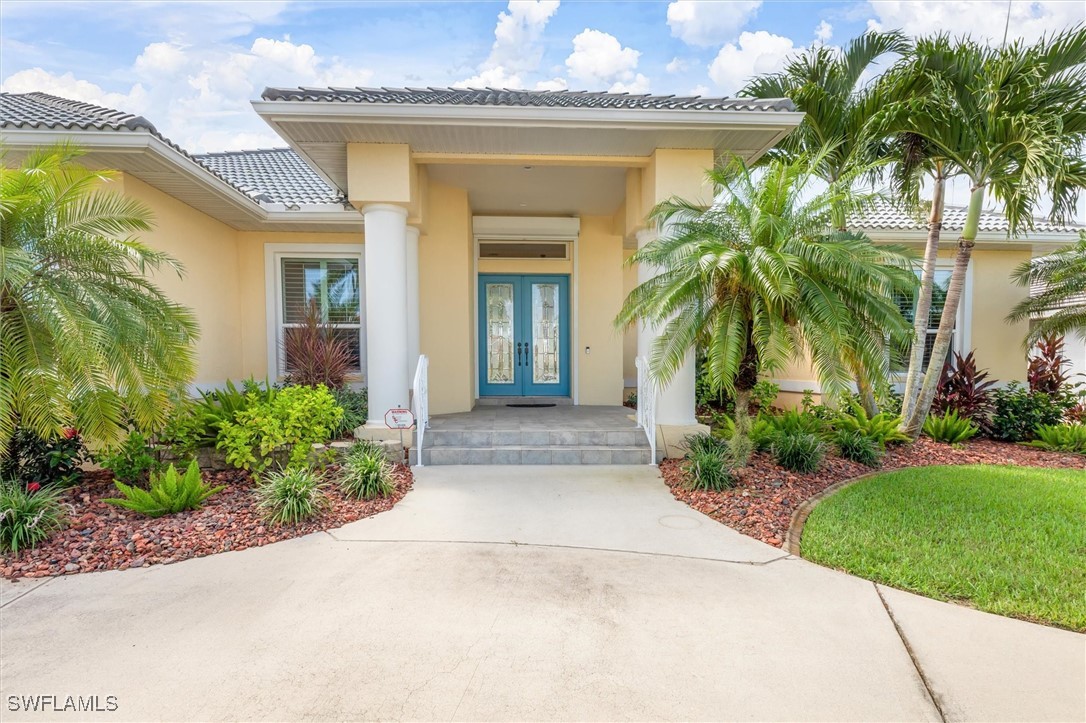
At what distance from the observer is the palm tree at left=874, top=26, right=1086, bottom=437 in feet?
21.3

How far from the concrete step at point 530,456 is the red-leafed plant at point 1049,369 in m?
8.32

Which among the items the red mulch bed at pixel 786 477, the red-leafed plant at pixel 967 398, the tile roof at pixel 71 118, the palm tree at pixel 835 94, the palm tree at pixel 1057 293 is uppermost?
the palm tree at pixel 835 94

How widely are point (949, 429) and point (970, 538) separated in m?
4.89

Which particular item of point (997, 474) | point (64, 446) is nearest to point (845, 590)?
point (997, 474)

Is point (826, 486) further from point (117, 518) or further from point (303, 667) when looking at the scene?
point (117, 518)

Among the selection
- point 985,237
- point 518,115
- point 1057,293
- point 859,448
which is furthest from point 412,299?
point 1057,293

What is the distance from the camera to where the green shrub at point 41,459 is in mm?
4922

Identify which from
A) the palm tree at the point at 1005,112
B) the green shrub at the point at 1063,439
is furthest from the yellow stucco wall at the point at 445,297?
the green shrub at the point at 1063,439

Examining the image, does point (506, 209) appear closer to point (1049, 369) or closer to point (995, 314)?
point (995, 314)

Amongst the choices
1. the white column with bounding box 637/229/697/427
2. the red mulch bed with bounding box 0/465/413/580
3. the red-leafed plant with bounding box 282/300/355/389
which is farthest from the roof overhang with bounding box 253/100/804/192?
the red mulch bed with bounding box 0/465/413/580

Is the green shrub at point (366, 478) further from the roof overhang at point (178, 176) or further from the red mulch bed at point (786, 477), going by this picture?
the roof overhang at point (178, 176)

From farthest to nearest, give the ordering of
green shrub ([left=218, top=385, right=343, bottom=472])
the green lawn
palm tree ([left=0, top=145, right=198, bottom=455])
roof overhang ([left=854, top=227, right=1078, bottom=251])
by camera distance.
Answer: roof overhang ([left=854, top=227, right=1078, bottom=251]) < green shrub ([left=218, top=385, right=343, bottom=472]) < palm tree ([left=0, top=145, right=198, bottom=455]) < the green lawn

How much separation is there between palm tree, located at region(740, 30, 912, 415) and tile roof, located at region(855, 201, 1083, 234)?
1.45 meters

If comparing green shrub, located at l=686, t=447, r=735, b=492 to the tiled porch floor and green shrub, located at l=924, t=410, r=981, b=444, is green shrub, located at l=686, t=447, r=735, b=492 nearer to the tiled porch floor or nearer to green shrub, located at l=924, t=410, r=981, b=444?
the tiled porch floor
